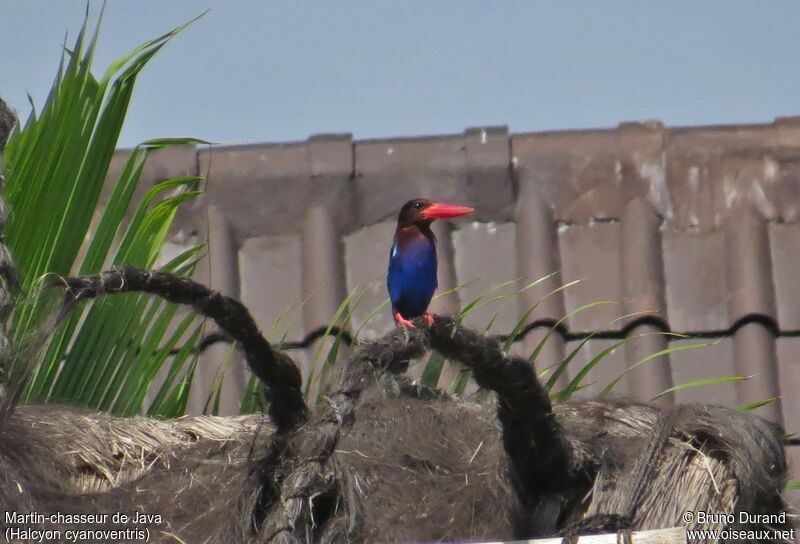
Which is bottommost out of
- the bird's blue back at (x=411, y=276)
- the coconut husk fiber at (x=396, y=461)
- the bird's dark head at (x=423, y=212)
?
the coconut husk fiber at (x=396, y=461)

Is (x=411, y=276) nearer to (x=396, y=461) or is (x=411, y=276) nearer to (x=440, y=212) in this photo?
(x=440, y=212)

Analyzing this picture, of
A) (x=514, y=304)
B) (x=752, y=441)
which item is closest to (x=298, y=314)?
(x=514, y=304)

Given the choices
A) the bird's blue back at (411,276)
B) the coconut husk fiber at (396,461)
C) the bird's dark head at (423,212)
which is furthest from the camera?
the bird's dark head at (423,212)

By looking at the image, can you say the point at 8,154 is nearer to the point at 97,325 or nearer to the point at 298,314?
the point at 97,325

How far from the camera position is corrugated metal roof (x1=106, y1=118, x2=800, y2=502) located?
4.38 m

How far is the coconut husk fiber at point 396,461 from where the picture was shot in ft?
8.93

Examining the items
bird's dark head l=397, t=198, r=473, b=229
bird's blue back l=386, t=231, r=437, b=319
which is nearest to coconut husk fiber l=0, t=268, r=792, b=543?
bird's blue back l=386, t=231, r=437, b=319

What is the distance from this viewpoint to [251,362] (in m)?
2.84

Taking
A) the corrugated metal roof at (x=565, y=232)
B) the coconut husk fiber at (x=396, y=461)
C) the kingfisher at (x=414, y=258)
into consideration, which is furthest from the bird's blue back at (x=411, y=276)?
the coconut husk fiber at (x=396, y=461)

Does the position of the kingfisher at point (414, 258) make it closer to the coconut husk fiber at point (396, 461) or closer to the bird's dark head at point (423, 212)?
A: the bird's dark head at point (423, 212)

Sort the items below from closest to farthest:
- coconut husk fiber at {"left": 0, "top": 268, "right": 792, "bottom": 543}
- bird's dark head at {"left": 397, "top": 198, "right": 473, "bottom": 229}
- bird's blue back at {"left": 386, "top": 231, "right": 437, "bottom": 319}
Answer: coconut husk fiber at {"left": 0, "top": 268, "right": 792, "bottom": 543} → bird's blue back at {"left": 386, "top": 231, "right": 437, "bottom": 319} → bird's dark head at {"left": 397, "top": 198, "right": 473, "bottom": 229}

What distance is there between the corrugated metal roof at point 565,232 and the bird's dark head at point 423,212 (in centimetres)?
28

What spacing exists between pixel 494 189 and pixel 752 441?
2.24 meters

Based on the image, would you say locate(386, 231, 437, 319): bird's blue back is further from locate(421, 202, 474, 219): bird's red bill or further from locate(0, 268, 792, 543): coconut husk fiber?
locate(0, 268, 792, 543): coconut husk fiber
